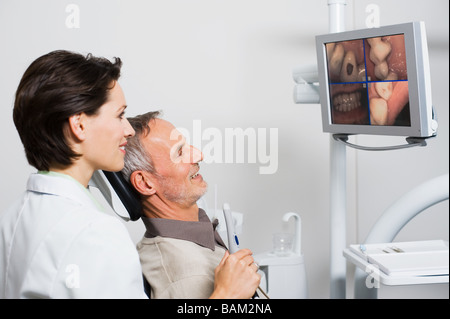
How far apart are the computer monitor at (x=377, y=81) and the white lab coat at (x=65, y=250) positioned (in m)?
0.87

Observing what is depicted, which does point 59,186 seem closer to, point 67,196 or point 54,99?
point 67,196

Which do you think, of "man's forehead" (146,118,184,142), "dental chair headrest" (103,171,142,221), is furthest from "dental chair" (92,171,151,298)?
"man's forehead" (146,118,184,142)

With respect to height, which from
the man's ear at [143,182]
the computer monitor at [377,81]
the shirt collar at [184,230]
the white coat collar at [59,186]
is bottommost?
the shirt collar at [184,230]

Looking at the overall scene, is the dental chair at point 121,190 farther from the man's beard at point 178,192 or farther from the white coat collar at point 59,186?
the white coat collar at point 59,186

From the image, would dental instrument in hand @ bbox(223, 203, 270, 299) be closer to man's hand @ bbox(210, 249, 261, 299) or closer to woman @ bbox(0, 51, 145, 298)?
man's hand @ bbox(210, 249, 261, 299)

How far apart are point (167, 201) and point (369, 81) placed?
2.18ft

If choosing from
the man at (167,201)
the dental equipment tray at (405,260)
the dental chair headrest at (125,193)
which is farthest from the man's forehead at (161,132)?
the dental equipment tray at (405,260)

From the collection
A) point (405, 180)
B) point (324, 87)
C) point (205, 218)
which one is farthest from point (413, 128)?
point (405, 180)

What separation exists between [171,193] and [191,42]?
0.67 metres

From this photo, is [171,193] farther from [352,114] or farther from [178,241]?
[352,114]

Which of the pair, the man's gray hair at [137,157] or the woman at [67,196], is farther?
the man's gray hair at [137,157]

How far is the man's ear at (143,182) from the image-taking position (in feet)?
4.36

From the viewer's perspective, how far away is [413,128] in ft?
4.85

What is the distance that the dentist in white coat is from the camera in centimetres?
94
